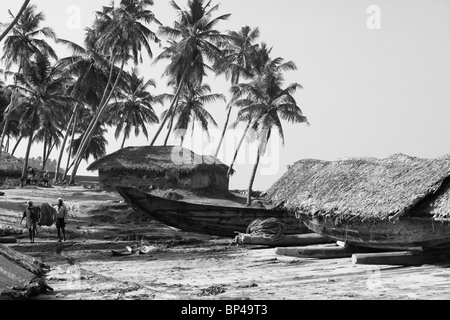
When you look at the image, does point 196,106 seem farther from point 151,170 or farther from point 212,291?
point 212,291

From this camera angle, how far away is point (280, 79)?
33.4m

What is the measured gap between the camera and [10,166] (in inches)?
1591

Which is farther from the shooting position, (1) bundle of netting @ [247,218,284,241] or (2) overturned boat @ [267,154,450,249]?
(1) bundle of netting @ [247,218,284,241]

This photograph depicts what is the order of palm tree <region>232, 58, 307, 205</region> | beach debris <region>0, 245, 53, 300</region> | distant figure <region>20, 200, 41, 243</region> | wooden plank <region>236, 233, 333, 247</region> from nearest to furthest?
beach debris <region>0, 245, 53, 300</region>
wooden plank <region>236, 233, 333, 247</region>
distant figure <region>20, 200, 41, 243</region>
palm tree <region>232, 58, 307, 205</region>

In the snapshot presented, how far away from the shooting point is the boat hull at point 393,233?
12.2 m

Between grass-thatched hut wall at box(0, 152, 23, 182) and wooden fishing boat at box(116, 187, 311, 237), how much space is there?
21.4m

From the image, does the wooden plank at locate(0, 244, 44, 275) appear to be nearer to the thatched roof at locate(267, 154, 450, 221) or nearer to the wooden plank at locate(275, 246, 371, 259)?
the wooden plank at locate(275, 246, 371, 259)

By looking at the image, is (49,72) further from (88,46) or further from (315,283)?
(315,283)

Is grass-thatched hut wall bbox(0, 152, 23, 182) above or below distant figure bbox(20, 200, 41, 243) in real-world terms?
above

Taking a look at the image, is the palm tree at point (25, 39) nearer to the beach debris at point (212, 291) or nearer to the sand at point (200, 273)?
the sand at point (200, 273)

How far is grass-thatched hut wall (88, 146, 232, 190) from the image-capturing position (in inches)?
1310

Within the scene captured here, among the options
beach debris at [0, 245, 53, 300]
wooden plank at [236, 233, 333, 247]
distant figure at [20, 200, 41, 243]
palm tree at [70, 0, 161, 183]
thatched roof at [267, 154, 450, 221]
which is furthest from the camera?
palm tree at [70, 0, 161, 183]

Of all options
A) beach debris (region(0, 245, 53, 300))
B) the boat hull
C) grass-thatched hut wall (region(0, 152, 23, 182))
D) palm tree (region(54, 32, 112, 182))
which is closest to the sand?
beach debris (region(0, 245, 53, 300))

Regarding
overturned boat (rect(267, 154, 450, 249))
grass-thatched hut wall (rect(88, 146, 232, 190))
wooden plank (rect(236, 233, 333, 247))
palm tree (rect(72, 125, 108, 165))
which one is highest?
palm tree (rect(72, 125, 108, 165))
